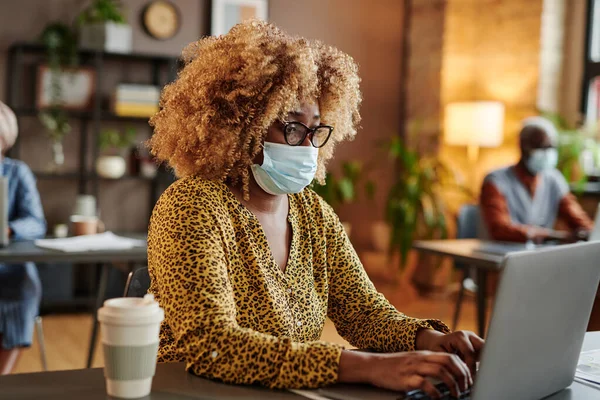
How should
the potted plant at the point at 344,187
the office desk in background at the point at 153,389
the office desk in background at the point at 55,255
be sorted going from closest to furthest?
the office desk in background at the point at 153,389 → the office desk in background at the point at 55,255 → the potted plant at the point at 344,187

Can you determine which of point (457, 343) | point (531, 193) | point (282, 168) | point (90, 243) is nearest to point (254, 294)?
point (282, 168)

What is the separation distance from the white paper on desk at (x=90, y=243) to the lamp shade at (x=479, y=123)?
310 centimetres

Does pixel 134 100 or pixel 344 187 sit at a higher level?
pixel 134 100

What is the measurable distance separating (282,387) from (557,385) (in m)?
0.44

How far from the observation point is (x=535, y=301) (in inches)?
40.3

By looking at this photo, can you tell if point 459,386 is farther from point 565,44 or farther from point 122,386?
point 565,44

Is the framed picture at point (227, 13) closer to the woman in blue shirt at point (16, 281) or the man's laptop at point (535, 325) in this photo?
the woman in blue shirt at point (16, 281)

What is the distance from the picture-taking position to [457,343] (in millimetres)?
1307

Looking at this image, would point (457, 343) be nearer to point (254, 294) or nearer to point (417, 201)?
point (254, 294)

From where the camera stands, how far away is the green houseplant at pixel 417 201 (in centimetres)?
559

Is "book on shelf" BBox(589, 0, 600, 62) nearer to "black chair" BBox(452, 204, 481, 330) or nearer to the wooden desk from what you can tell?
"black chair" BBox(452, 204, 481, 330)

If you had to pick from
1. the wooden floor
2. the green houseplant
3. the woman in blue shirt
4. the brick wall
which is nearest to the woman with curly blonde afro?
the woman in blue shirt

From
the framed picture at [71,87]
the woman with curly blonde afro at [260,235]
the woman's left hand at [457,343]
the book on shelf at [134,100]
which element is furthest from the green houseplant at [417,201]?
the woman's left hand at [457,343]

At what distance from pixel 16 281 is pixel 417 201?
333 centimetres
